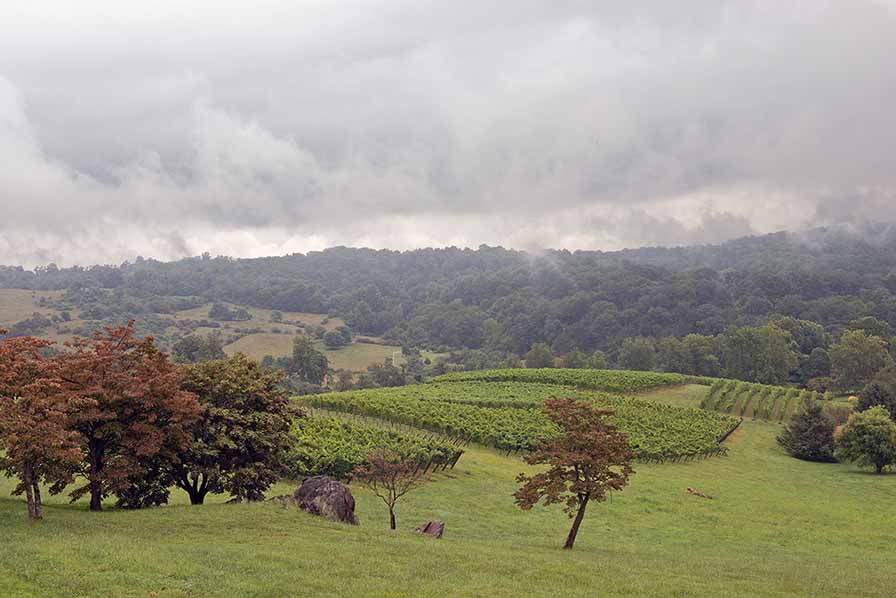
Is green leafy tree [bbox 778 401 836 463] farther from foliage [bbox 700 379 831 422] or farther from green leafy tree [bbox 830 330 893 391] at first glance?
green leafy tree [bbox 830 330 893 391]

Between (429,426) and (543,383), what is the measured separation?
2107 inches

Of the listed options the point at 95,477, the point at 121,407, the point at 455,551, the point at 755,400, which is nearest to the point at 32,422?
the point at 121,407

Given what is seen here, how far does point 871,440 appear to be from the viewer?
70.6m

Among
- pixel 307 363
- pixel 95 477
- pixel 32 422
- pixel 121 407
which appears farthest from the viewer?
pixel 307 363

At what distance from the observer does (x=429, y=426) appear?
75562 mm

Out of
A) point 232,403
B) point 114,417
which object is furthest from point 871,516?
point 114,417

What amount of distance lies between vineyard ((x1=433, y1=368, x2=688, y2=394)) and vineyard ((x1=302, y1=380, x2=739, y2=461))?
12.7 metres

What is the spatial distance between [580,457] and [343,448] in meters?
23.8

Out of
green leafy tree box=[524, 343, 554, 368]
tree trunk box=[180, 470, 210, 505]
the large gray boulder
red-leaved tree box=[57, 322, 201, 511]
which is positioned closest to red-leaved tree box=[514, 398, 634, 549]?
the large gray boulder

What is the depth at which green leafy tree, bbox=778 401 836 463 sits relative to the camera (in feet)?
265

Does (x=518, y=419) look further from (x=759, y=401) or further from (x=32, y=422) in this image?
(x=32, y=422)

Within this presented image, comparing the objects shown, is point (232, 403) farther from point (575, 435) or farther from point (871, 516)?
point (871, 516)

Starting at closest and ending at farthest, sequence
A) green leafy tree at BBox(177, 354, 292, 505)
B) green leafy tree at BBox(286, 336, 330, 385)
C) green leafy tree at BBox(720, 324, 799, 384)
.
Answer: green leafy tree at BBox(177, 354, 292, 505) < green leafy tree at BBox(720, 324, 799, 384) < green leafy tree at BBox(286, 336, 330, 385)

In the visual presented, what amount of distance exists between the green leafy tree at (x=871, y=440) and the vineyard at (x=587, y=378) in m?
48.8
